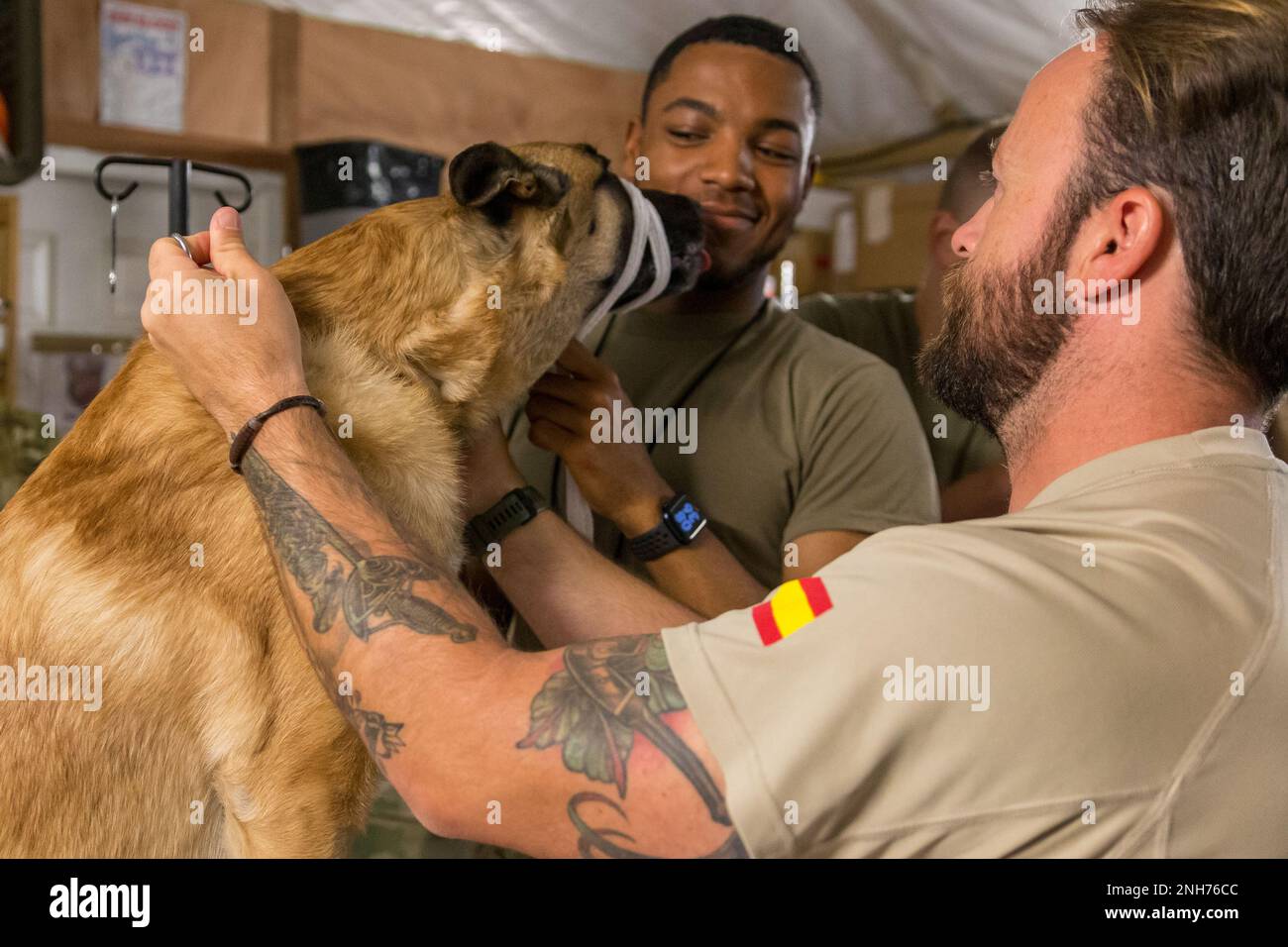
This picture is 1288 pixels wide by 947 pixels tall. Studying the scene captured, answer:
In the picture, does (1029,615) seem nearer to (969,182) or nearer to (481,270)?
(481,270)

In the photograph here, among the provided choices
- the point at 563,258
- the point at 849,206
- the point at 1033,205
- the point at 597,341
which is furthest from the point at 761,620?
the point at 849,206

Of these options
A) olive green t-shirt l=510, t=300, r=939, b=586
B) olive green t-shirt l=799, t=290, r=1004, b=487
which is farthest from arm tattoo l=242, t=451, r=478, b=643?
olive green t-shirt l=799, t=290, r=1004, b=487

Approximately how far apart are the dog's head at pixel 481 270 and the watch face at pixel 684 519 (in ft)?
A: 0.80

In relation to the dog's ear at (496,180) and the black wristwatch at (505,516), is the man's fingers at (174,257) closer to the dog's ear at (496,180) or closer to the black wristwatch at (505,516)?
the dog's ear at (496,180)

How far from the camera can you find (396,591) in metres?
0.89

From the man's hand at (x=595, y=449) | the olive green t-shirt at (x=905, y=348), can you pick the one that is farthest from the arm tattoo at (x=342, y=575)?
the olive green t-shirt at (x=905, y=348)

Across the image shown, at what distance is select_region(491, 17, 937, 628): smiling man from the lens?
1412mm

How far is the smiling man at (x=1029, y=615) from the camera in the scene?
74 cm

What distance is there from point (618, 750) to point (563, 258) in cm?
74

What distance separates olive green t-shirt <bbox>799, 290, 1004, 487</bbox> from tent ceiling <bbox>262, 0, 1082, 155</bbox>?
5.41 ft

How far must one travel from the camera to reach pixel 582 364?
4.69 feet

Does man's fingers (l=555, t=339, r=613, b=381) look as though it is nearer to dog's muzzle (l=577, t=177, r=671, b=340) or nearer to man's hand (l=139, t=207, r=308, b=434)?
dog's muzzle (l=577, t=177, r=671, b=340)

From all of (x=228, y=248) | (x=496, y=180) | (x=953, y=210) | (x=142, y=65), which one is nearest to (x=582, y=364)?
(x=496, y=180)

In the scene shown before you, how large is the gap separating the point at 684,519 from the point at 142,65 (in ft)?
8.52
